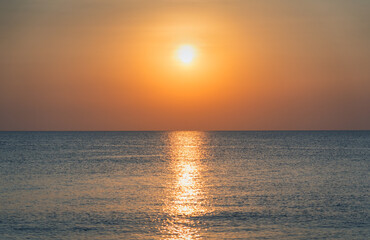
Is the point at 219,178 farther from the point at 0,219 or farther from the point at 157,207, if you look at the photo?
the point at 0,219

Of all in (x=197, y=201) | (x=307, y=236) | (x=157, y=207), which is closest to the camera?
(x=307, y=236)

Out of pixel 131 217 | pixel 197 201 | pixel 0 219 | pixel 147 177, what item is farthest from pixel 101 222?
pixel 147 177

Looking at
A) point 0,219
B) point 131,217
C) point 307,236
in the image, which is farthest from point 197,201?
point 0,219

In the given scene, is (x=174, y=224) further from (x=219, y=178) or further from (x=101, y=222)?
(x=219, y=178)

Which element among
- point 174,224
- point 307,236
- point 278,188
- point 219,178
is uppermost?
point 219,178

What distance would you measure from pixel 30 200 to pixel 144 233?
13.8 metres

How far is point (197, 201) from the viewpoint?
35281 millimetres

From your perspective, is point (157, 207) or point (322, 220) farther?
point (157, 207)

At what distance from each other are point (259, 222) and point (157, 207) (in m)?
8.13

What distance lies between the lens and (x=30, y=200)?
35438 millimetres

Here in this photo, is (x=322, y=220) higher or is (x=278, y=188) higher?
(x=278, y=188)

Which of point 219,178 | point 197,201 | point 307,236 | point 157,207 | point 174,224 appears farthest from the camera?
point 219,178

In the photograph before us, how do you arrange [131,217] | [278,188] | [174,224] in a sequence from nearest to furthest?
[174,224] → [131,217] → [278,188]

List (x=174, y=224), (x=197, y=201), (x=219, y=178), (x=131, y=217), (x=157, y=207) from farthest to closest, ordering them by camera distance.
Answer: (x=219, y=178) < (x=197, y=201) < (x=157, y=207) < (x=131, y=217) < (x=174, y=224)
